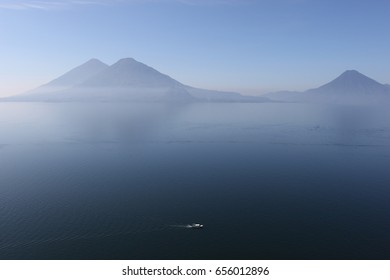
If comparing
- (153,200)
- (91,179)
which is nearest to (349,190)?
(153,200)

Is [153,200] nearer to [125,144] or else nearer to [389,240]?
[389,240]

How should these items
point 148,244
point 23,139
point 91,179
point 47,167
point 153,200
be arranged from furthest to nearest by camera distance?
point 23,139, point 47,167, point 91,179, point 153,200, point 148,244

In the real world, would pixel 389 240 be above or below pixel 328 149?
below

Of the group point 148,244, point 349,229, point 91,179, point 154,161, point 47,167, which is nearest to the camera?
point 148,244

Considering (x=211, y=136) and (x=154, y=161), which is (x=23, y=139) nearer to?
(x=154, y=161)

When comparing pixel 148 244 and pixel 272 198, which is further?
pixel 272 198

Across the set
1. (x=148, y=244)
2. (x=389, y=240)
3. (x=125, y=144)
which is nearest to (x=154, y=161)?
(x=125, y=144)
